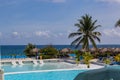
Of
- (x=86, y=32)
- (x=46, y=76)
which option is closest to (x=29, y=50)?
(x=86, y=32)

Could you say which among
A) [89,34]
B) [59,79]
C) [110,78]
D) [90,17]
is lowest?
[59,79]

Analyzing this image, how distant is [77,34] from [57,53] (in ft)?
12.9

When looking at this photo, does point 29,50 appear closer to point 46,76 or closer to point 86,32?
point 86,32

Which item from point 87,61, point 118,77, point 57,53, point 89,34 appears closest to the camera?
point 118,77

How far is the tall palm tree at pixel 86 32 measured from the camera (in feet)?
102

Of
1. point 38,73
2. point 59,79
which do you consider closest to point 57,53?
point 38,73

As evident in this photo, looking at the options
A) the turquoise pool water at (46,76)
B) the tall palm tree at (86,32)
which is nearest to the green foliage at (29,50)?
the tall palm tree at (86,32)

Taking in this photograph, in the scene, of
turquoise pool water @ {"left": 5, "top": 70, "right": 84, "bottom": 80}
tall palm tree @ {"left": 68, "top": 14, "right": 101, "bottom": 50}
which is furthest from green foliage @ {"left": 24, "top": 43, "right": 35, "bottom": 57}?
turquoise pool water @ {"left": 5, "top": 70, "right": 84, "bottom": 80}

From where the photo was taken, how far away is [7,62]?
28203 millimetres

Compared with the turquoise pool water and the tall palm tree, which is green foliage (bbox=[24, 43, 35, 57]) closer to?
the tall palm tree

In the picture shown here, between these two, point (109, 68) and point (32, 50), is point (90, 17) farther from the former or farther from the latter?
point (109, 68)

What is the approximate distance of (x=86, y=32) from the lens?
3108 cm

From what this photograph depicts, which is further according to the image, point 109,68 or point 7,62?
point 7,62

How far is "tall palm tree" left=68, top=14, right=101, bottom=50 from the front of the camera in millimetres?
31031
